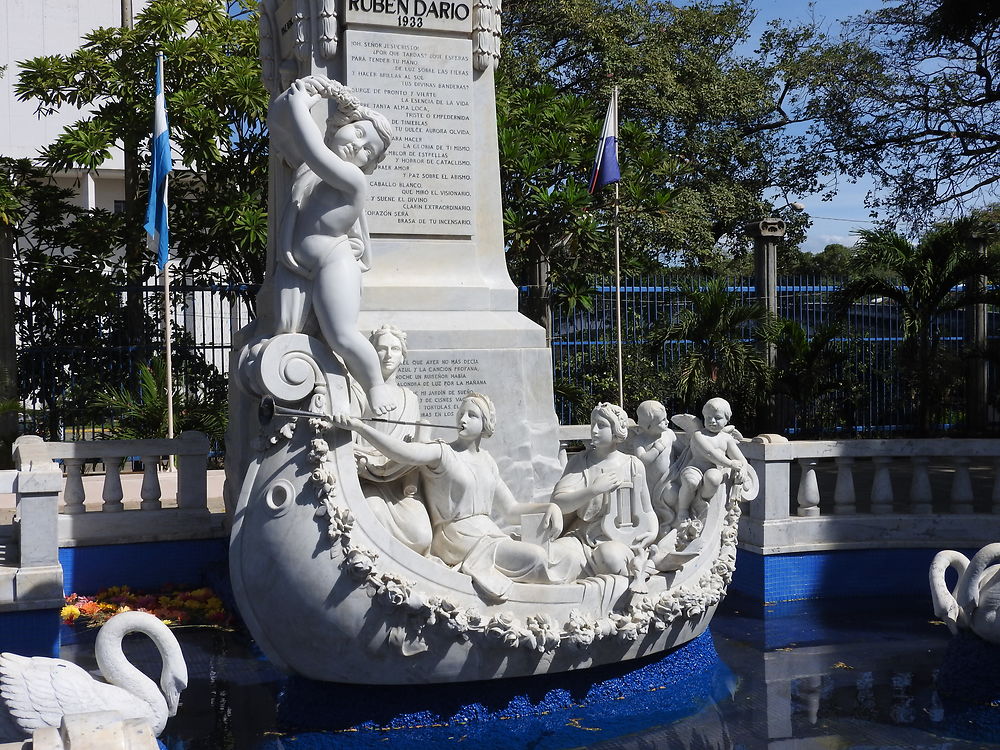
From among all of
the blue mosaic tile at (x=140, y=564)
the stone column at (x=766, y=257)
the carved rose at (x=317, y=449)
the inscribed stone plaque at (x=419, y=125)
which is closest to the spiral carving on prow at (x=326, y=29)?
the inscribed stone plaque at (x=419, y=125)

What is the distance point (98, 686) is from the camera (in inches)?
167

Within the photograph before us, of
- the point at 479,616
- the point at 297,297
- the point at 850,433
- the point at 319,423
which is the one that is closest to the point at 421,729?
the point at 479,616

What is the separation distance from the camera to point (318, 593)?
532 cm

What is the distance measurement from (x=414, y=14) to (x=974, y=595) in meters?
5.04

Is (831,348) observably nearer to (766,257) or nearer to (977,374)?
(766,257)

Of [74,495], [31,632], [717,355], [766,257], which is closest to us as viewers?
[31,632]

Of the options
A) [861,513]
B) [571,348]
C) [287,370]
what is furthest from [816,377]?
[287,370]

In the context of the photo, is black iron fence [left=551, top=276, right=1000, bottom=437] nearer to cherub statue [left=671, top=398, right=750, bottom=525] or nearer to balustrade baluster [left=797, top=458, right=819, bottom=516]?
balustrade baluster [left=797, top=458, right=819, bottom=516]

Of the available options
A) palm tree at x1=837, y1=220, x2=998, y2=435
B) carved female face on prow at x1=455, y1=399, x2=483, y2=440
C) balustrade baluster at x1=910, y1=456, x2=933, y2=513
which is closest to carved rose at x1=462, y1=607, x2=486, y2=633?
carved female face on prow at x1=455, y1=399, x2=483, y2=440

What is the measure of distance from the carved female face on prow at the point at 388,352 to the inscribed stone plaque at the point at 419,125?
4.68 feet

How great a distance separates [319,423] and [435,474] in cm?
74

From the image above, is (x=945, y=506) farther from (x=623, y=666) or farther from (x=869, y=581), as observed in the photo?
(x=623, y=666)

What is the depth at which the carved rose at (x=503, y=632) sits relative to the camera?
5.42 metres

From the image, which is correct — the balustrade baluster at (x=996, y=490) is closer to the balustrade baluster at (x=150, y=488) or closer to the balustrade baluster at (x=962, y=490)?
the balustrade baluster at (x=962, y=490)
